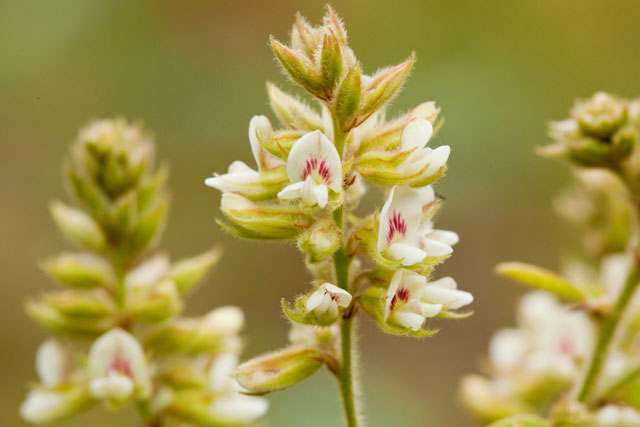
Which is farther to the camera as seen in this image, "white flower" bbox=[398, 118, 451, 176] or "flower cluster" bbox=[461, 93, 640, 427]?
"flower cluster" bbox=[461, 93, 640, 427]

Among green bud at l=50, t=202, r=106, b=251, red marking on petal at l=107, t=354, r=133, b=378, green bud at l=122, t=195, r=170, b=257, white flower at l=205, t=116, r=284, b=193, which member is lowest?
red marking on petal at l=107, t=354, r=133, b=378

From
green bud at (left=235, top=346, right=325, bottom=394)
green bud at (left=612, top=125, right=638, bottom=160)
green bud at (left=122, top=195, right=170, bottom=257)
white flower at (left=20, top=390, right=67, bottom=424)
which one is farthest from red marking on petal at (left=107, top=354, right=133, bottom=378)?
green bud at (left=612, top=125, right=638, bottom=160)

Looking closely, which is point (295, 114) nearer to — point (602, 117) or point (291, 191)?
point (291, 191)

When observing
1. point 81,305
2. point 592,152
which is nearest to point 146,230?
point 81,305

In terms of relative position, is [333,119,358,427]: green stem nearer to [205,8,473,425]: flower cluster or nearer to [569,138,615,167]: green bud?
[205,8,473,425]: flower cluster

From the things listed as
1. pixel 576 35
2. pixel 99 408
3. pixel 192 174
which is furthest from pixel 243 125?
pixel 576 35

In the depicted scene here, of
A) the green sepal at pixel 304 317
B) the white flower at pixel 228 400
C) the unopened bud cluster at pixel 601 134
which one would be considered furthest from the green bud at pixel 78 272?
the unopened bud cluster at pixel 601 134

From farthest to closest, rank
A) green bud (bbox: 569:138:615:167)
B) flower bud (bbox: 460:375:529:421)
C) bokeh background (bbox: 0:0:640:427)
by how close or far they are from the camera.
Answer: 1. bokeh background (bbox: 0:0:640:427)
2. flower bud (bbox: 460:375:529:421)
3. green bud (bbox: 569:138:615:167)
